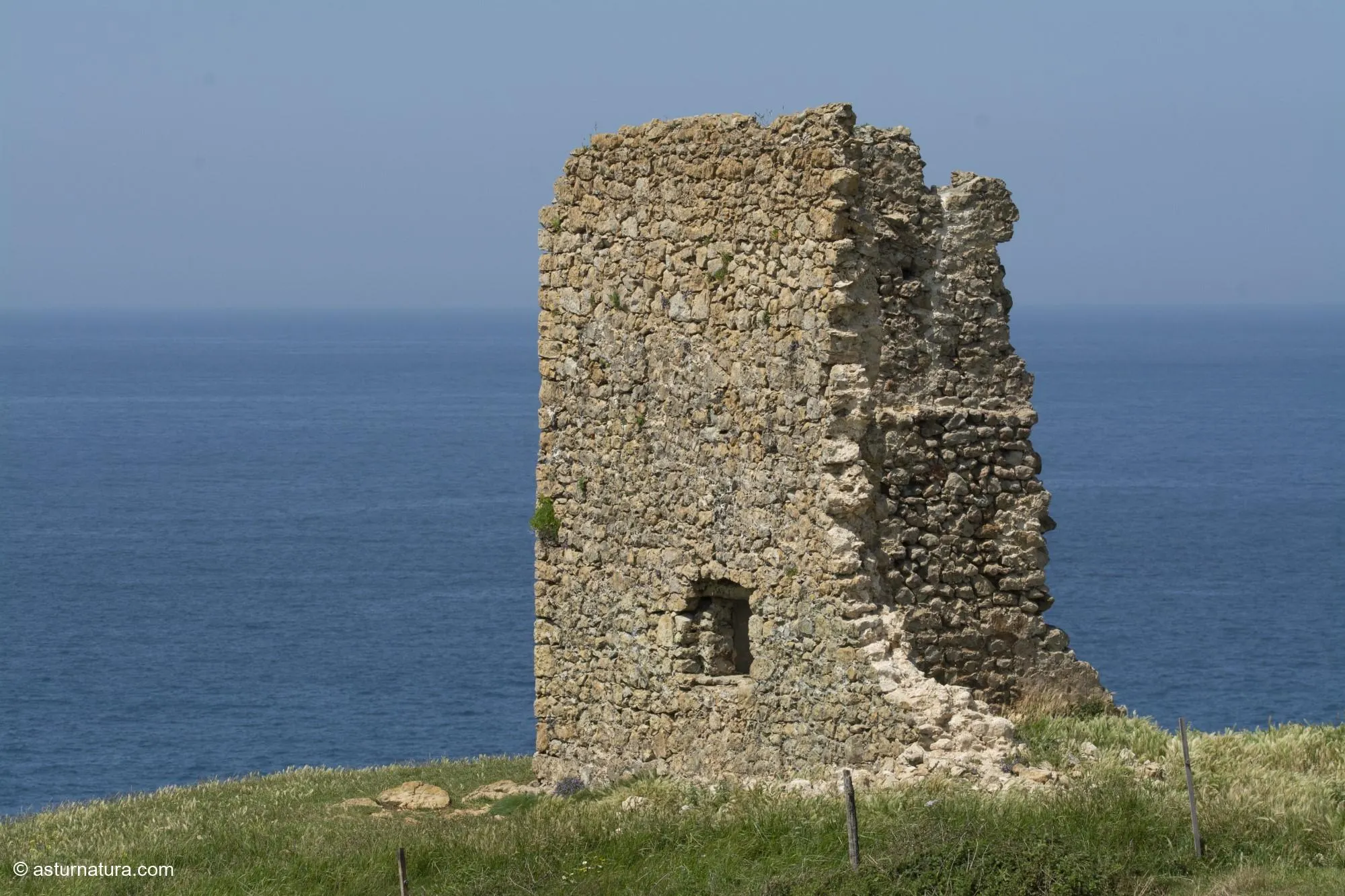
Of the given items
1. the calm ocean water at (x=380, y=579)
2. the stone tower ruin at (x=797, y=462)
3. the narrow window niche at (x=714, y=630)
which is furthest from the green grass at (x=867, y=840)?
the calm ocean water at (x=380, y=579)

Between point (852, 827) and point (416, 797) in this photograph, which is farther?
point (416, 797)

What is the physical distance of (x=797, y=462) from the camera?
46.0ft

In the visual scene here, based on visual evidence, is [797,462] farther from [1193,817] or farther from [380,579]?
[380,579]

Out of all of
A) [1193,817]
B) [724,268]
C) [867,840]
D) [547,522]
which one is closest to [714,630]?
[547,522]

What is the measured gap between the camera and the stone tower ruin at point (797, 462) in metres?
13.7

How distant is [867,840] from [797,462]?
11.1 feet

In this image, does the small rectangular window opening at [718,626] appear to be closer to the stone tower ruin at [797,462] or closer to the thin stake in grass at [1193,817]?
the stone tower ruin at [797,462]

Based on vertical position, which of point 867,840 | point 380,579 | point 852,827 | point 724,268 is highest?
point 724,268

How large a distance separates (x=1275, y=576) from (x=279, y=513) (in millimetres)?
37880

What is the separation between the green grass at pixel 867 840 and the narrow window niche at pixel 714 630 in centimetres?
108

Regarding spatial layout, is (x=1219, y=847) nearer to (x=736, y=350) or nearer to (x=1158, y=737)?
(x=1158, y=737)

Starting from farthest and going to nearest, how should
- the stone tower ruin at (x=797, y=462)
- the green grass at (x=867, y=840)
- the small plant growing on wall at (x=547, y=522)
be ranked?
1. the small plant growing on wall at (x=547, y=522)
2. the stone tower ruin at (x=797, y=462)
3. the green grass at (x=867, y=840)

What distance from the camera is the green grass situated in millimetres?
10836

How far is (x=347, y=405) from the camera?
130 meters
